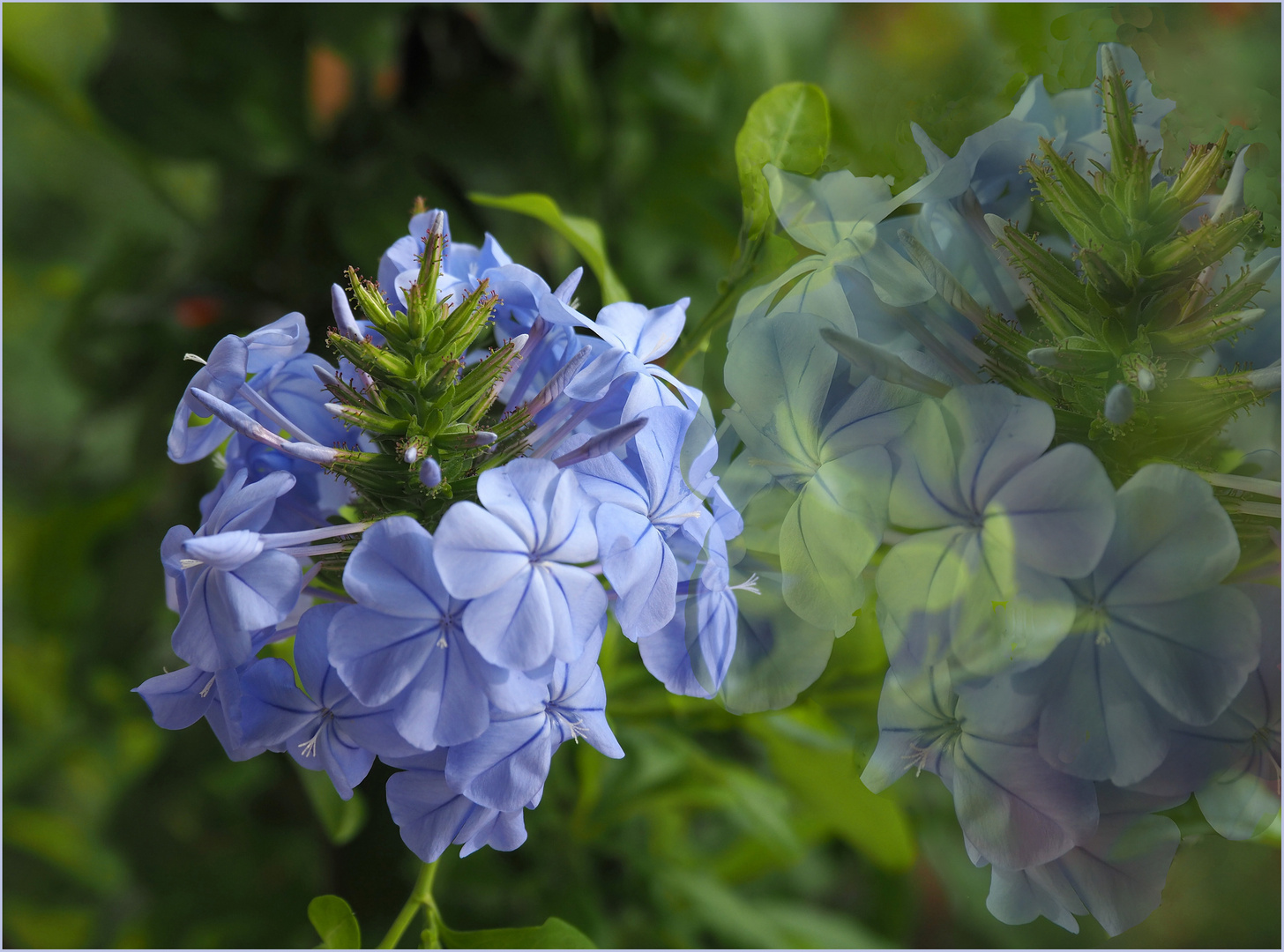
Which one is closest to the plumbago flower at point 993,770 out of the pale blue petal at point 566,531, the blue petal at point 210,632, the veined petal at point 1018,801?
the veined petal at point 1018,801

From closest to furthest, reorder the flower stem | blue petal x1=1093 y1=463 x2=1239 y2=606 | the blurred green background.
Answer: blue petal x1=1093 y1=463 x2=1239 y2=606
the flower stem
the blurred green background

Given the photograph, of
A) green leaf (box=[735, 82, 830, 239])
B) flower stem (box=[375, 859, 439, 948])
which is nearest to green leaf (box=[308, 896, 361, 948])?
flower stem (box=[375, 859, 439, 948])

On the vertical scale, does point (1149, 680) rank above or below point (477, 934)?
above

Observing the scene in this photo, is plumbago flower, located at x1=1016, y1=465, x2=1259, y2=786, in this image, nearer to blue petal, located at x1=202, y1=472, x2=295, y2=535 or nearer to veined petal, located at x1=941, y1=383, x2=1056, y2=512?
veined petal, located at x1=941, y1=383, x2=1056, y2=512

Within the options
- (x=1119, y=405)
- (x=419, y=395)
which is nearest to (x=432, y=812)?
(x=419, y=395)

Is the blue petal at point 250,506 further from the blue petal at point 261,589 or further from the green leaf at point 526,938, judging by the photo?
the green leaf at point 526,938

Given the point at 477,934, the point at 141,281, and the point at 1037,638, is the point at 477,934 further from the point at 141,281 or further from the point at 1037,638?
the point at 141,281

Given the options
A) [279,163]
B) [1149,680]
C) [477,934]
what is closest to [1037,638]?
[1149,680]
